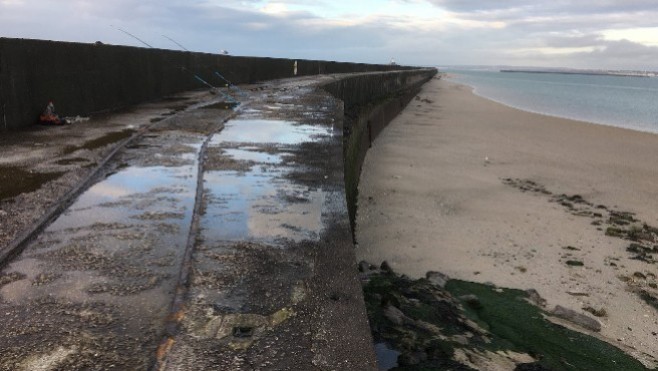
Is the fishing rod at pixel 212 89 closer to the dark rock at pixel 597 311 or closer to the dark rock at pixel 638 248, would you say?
the dark rock at pixel 638 248

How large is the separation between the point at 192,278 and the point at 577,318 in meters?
3.28

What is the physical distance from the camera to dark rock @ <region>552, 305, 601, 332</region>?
4.35 meters


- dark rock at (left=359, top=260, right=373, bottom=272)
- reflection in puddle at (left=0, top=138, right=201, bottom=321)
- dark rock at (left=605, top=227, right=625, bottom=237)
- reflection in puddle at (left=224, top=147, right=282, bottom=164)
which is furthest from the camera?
dark rock at (left=605, top=227, right=625, bottom=237)

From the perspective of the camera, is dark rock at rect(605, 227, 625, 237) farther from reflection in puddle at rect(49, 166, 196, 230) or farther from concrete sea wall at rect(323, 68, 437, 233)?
reflection in puddle at rect(49, 166, 196, 230)

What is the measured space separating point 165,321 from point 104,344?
0.24 metres

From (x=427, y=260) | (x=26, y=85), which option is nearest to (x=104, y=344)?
(x=427, y=260)

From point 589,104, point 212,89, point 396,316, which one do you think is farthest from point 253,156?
point 589,104

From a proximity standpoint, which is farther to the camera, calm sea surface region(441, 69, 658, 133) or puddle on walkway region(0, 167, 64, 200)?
calm sea surface region(441, 69, 658, 133)

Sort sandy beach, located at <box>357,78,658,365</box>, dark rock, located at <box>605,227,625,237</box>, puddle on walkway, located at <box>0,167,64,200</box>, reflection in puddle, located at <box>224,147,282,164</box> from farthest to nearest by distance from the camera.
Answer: dark rock, located at <box>605,227,625,237</box> → sandy beach, located at <box>357,78,658,365</box> → reflection in puddle, located at <box>224,147,282,164</box> → puddle on walkway, located at <box>0,167,64,200</box>

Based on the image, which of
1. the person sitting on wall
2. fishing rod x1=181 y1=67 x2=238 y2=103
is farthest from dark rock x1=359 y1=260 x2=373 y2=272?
fishing rod x1=181 y1=67 x2=238 y2=103

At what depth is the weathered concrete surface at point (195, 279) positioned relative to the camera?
6.52 ft

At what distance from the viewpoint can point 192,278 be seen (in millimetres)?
2539

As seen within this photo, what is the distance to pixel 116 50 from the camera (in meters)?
9.00

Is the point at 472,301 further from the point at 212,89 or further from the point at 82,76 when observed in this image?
the point at 212,89
